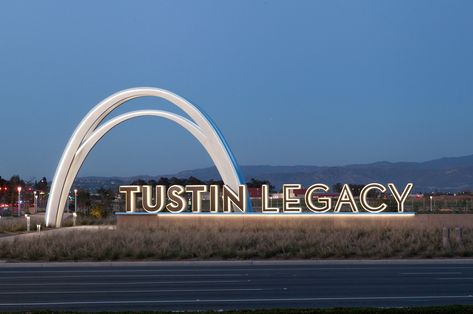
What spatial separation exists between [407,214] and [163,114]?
583 inches

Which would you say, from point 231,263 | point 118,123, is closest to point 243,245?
point 231,263

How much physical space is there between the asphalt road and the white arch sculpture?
61.0ft

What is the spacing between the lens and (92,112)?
46406 mm

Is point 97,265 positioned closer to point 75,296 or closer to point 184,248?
point 184,248

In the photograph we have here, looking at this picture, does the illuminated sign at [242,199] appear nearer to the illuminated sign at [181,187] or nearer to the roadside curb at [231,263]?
the illuminated sign at [181,187]

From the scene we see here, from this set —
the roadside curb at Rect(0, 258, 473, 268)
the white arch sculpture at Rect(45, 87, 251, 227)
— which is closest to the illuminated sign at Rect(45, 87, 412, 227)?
the white arch sculpture at Rect(45, 87, 251, 227)

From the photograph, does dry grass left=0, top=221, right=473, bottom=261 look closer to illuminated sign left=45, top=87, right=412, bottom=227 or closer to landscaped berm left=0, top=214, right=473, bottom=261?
landscaped berm left=0, top=214, right=473, bottom=261

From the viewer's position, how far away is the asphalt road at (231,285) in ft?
51.2

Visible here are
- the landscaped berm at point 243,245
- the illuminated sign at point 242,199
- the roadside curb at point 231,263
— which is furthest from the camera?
the illuminated sign at point 242,199

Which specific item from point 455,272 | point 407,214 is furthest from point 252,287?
point 407,214

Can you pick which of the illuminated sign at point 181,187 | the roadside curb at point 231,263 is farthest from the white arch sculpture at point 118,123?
the roadside curb at point 231,263

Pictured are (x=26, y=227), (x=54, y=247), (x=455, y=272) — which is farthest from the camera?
(x=26, y=227)

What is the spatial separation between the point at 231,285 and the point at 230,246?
37.5 feet

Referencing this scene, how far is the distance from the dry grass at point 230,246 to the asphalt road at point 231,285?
5.65ft
